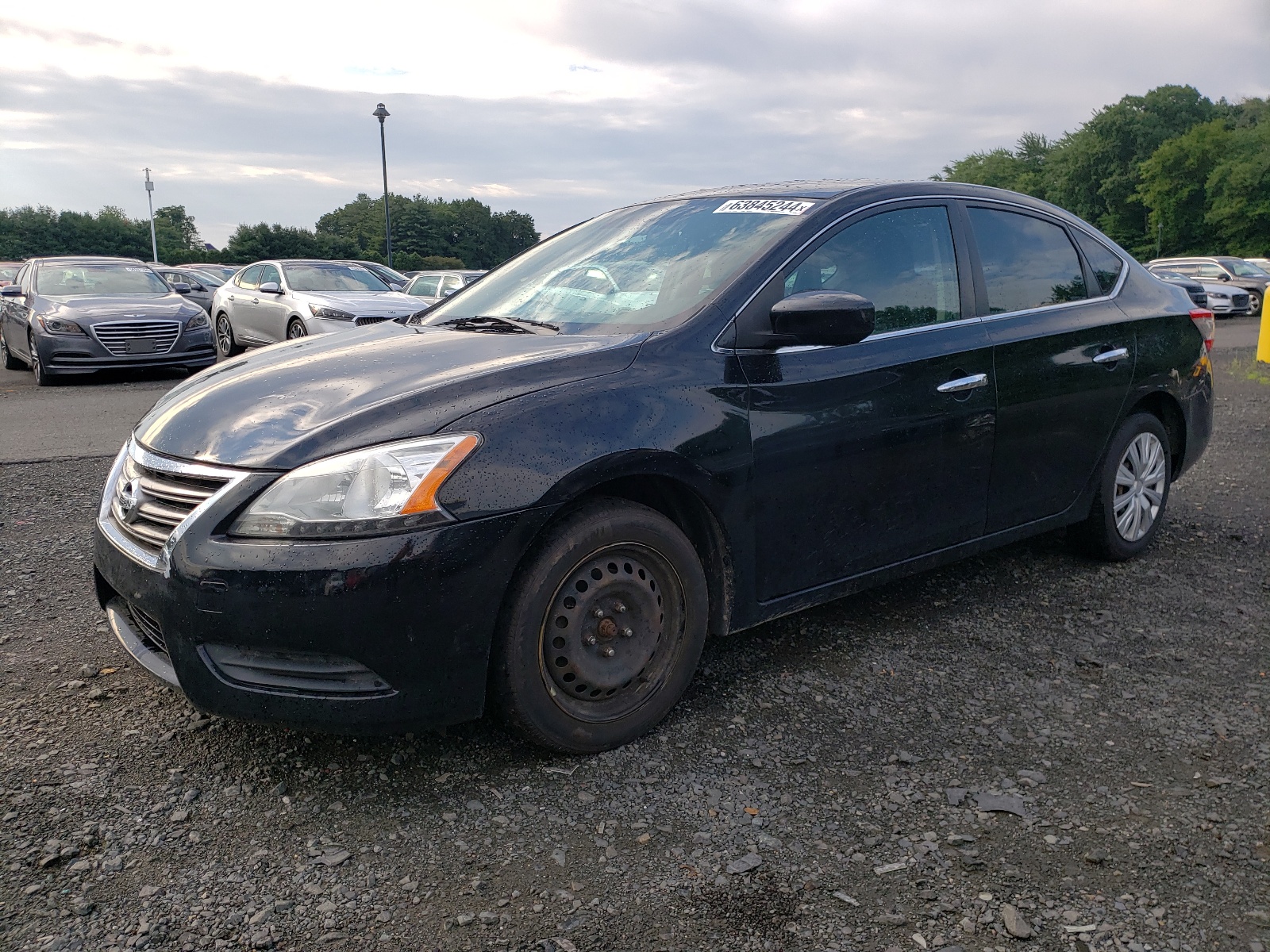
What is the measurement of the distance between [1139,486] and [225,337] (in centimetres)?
1458

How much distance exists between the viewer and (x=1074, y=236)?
4.68m

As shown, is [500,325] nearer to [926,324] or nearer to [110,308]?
[926,324]

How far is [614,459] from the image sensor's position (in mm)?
2848

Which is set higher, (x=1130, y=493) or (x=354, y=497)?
(x=354, y=497)

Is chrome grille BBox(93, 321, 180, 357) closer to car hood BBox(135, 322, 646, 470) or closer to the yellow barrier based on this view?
car hood BBox(135, 322, 646, 470)

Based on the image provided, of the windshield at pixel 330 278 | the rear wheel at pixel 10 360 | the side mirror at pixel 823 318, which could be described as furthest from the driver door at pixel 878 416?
the rear wheel at pixel 10 360

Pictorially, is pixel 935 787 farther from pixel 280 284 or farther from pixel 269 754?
pixel 280 284

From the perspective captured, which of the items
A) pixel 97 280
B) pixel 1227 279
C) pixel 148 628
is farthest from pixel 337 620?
pixel 1227 279

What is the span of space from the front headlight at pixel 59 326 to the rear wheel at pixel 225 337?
3.72 m

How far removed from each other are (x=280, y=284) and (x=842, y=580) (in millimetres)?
12519

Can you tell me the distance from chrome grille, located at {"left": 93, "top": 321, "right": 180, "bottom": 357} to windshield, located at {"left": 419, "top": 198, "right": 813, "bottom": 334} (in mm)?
9373

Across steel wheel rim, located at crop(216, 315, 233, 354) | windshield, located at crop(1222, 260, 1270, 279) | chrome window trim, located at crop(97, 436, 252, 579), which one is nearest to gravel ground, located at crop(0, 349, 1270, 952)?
chrome window trim, located at crop(97, 436, 252, 579)

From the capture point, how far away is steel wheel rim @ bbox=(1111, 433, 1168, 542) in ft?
15.6

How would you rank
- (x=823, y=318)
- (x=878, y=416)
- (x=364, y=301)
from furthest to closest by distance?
(x=364, y=301) < (x=878, y=416) < (x=823, y=318)
